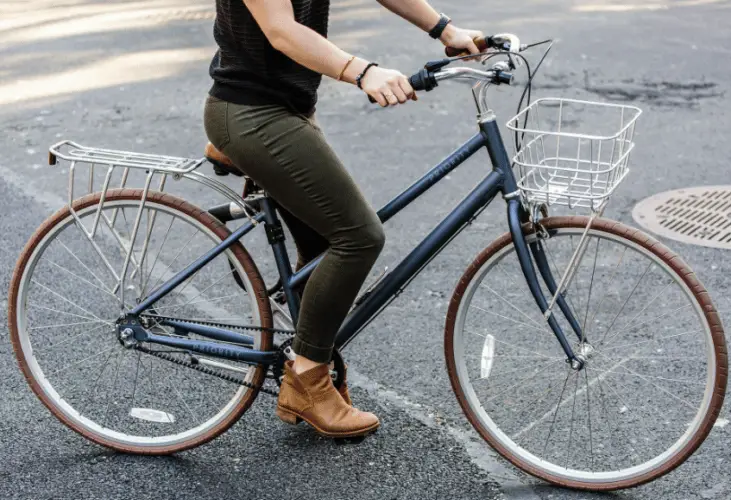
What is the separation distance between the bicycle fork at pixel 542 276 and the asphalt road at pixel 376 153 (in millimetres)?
523

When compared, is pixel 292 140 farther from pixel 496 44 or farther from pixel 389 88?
pixel 496 44

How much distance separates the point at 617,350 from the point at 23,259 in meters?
2.40

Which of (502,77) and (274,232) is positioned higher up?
(502,77)

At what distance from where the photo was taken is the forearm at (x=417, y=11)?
3.80 metres

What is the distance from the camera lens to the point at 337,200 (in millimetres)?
3439

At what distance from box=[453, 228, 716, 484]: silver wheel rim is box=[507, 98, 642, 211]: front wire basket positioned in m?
0.23

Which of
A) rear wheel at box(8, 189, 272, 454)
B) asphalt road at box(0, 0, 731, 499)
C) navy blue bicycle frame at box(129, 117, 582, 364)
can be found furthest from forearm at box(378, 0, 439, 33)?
asphalt road at box(0, 0, 731, 499)

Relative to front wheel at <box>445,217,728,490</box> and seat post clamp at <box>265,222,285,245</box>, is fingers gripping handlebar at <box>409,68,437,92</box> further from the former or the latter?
seat post clamp at <box>265,222,285,245</box>

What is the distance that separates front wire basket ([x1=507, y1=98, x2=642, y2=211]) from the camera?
10.5 feet

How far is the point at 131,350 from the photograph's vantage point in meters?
4.15

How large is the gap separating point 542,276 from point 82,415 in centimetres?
182

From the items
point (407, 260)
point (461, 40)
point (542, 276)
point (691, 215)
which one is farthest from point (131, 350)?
point (691, 215)

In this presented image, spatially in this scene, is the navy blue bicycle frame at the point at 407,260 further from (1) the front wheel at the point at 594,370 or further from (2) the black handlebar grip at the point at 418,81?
(2) the black handlebar grip at the point at 418,81

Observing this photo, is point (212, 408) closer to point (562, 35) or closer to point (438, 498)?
point (438, 498)
